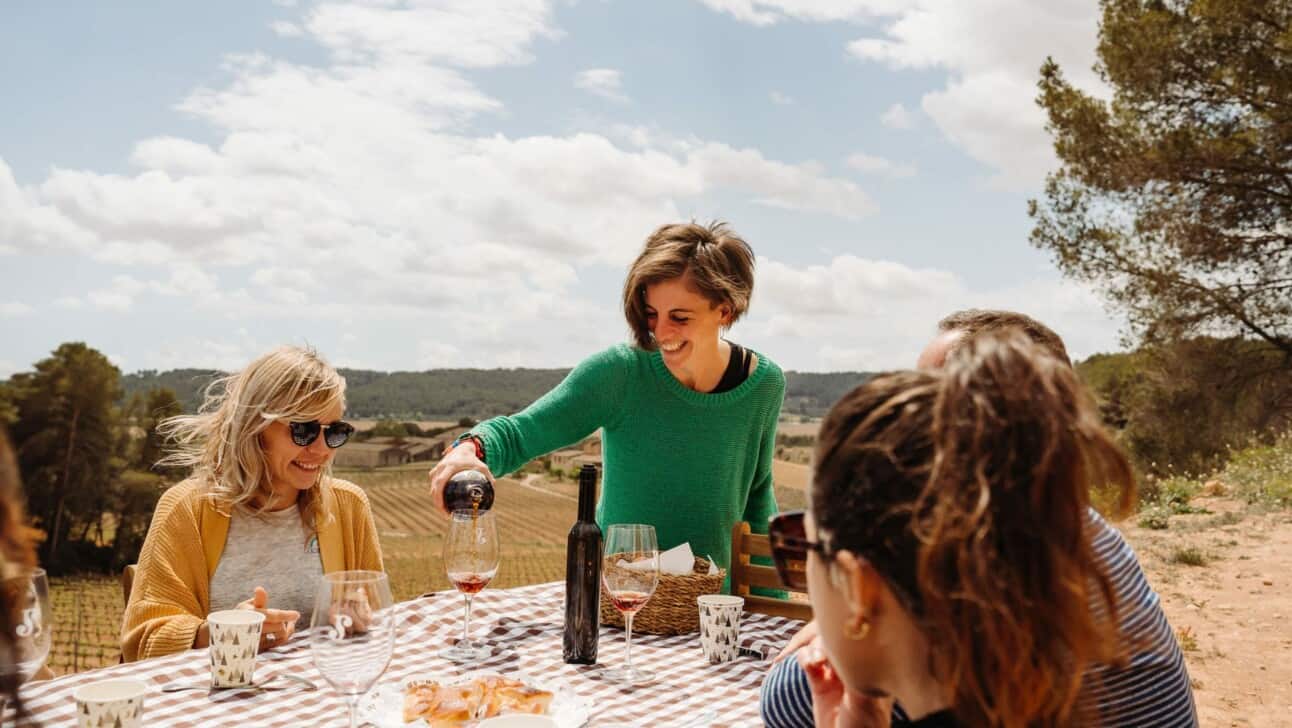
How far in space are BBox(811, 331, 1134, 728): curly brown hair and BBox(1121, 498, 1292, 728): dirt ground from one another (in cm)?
615

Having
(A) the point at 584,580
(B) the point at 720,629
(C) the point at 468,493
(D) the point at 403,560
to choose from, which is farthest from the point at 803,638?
(D) the point at 403,560

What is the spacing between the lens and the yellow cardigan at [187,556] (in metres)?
2.48

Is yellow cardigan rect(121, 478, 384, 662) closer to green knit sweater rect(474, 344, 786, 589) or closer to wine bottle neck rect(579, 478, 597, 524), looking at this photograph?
green knit sweater rect(474, 344, 786, 589)

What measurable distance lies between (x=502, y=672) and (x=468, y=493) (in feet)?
1.43

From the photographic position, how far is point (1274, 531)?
11.0 metres

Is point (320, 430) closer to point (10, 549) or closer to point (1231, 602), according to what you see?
point (10, 549)

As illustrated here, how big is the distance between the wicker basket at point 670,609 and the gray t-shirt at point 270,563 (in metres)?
0.93

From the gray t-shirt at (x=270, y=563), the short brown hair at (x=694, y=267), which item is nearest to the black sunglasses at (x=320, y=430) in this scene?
the gray t-shirt at (x=270, y=563)

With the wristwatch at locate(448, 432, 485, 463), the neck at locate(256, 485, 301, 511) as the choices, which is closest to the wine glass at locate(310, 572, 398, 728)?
the wristwatch at locate(448, 432, 485, 463)

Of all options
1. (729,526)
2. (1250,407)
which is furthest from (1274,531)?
(729,526)

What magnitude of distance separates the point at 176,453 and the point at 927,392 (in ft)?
8.84

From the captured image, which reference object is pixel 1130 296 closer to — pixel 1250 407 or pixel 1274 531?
pixel 1250 407

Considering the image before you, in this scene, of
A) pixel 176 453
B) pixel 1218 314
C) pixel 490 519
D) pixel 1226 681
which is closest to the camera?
pixel 490 519

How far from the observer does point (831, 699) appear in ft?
4.73
